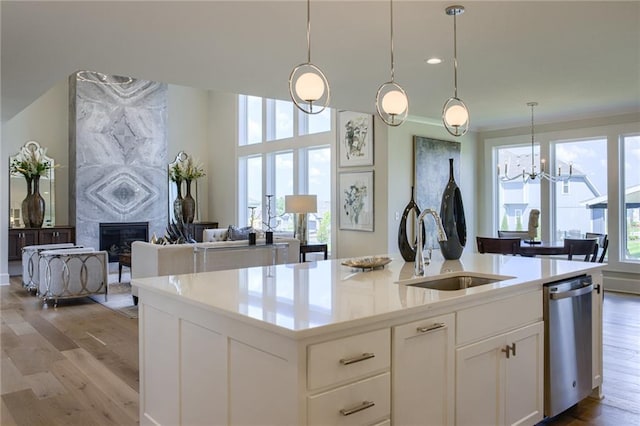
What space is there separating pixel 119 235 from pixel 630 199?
341 inches

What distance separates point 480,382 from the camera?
2.19 meters

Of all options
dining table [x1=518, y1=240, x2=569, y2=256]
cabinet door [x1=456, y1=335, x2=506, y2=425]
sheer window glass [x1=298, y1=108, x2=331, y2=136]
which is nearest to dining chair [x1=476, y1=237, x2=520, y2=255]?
dining table [x1=518, y1=240, x2=569, y2=256]

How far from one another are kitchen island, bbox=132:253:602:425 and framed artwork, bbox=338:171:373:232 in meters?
4.45

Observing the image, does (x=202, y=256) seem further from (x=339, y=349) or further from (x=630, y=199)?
(x=630, y=199)

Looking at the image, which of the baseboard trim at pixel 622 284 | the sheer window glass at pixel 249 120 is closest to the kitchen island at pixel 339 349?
the baseboard trim at pixel 622 284

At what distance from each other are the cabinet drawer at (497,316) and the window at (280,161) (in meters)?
5.76

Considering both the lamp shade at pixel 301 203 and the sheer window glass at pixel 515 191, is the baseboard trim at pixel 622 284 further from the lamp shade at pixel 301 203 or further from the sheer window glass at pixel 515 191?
the lamp shade at pixel 301 203

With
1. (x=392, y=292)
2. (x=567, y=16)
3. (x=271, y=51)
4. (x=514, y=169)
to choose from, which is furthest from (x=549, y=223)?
(x=392, y=292)

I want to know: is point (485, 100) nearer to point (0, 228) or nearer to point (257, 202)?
point (257, 202)

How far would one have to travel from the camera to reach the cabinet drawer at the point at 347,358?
156 centimetres

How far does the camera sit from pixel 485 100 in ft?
19.7

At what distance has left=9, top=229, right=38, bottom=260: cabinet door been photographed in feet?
26.2

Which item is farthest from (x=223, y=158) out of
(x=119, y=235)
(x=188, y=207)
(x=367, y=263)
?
(x=367, y=263)

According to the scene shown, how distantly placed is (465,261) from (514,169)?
5200mm
